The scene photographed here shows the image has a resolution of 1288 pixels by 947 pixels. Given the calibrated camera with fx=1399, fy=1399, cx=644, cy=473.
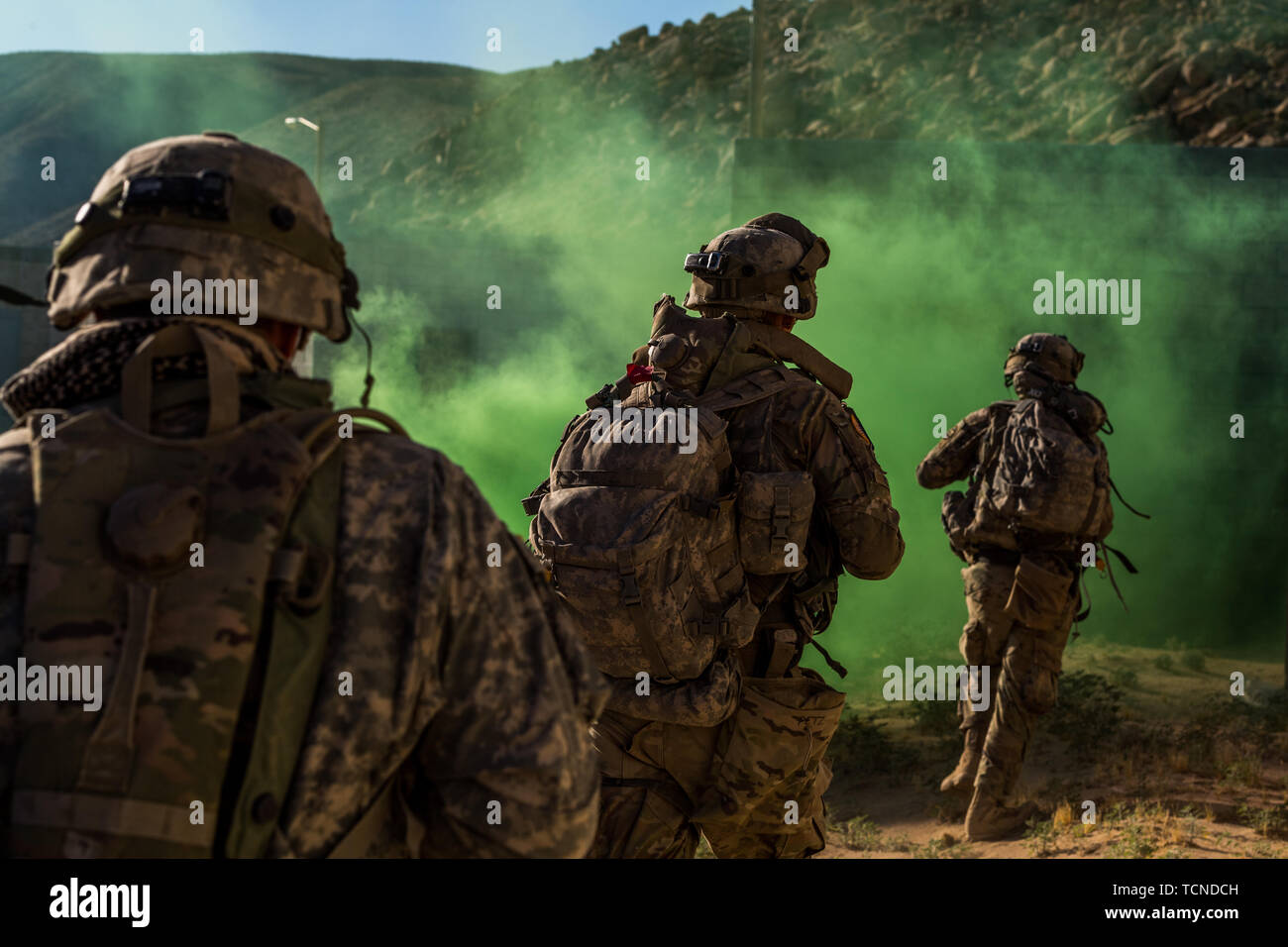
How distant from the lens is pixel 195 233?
2143 mm

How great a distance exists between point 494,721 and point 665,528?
2.20 metres

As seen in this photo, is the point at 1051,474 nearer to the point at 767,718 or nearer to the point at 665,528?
the point at 767,718

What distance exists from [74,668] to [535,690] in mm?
643

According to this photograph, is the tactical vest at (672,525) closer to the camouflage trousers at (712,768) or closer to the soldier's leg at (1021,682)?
the camouflage trousers at (712,768)

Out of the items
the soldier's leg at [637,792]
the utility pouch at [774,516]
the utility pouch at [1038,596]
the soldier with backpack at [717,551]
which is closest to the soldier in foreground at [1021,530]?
the utility pouch at [1038,596]

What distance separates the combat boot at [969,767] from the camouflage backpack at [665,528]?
401cm

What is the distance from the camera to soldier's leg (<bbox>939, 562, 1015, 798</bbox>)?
25.7ft

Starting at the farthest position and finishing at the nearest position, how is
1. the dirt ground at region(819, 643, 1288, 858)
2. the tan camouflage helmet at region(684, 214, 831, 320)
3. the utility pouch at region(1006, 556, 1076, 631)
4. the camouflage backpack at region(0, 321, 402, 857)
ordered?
the dirt ground at region(819, 643, 1288, 858) < the utility pouch at region(1006, 556, 1076, 631) < the tan camouflage helmet at region(684, 214, 831, 320) < the camouflage backpack at region(0, 321, 402, 857)

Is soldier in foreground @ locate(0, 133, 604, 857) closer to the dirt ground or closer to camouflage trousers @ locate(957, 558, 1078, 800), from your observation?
camouflage trousers @ locate(957, 558, 1078, 800)

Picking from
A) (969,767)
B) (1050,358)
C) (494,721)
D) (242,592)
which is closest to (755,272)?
(494,721)

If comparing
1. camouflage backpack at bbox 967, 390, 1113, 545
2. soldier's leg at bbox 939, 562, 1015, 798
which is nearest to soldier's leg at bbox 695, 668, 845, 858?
camouflage backpack at bbox 967, 390, 1113, 545

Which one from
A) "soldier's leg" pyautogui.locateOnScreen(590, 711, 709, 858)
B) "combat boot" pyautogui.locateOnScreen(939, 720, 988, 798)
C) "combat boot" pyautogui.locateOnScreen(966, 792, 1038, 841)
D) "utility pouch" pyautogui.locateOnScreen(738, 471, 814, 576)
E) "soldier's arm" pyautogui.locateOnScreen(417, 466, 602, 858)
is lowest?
"combat boot" pyautogui.locateOnScreen(966, 792, 1038, 841)

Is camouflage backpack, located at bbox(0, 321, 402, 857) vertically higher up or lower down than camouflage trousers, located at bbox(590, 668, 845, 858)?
higher up
